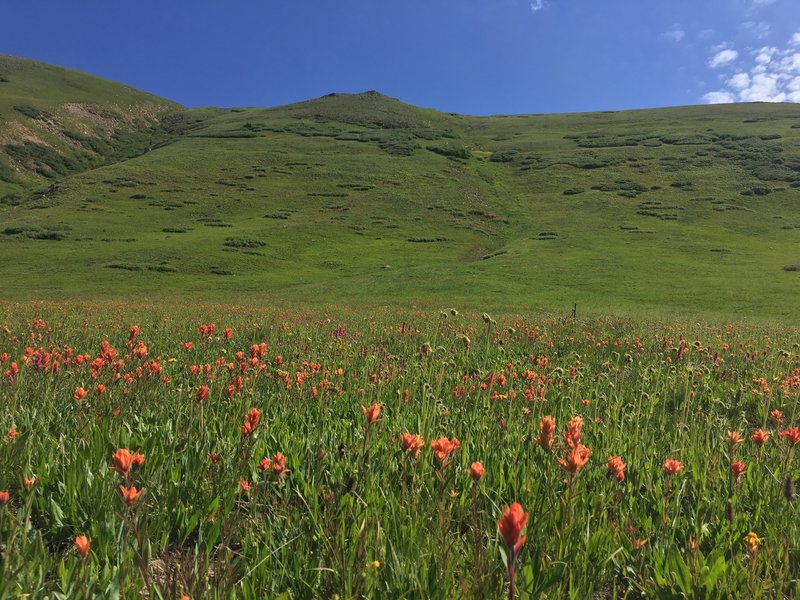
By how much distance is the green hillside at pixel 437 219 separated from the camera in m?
32.3

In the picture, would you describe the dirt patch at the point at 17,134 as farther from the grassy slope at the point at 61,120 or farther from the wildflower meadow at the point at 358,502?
the wildflower meadow at the point at 358,502

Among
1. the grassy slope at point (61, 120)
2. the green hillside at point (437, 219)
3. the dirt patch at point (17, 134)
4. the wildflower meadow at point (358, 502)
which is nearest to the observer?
the wildflower meadow at point (358, 502)

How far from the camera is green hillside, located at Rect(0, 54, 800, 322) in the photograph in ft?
106

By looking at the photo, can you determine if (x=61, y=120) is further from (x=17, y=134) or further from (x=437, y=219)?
(x=437, y=219)

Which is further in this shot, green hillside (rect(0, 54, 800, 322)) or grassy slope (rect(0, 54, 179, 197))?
grassy slope (rect(0, 54, 179, 197))

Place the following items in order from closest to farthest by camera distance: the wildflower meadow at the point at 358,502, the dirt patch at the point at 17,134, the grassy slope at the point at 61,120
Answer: the wildflower meadow at the point at 358,502
the grassy slope at the point at 61,120
the dirt patch at the point at 17,134

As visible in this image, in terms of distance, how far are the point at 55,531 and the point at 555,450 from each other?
277 cm

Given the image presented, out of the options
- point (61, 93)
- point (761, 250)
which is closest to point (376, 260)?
point (761, 250)

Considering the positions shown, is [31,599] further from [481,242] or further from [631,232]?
[631,232]

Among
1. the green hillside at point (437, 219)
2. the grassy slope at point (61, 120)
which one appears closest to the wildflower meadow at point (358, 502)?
the green hillside at point (437, 219)

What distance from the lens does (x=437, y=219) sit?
57.5m

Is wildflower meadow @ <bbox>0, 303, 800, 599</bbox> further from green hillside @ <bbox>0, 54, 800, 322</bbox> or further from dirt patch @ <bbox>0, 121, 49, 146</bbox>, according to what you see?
dirt patch @ <bbox>0, 121, 49, 146</bbox>

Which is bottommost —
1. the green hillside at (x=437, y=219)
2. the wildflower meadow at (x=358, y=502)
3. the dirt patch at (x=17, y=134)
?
the wildflower meadow at (x=358, y=502)

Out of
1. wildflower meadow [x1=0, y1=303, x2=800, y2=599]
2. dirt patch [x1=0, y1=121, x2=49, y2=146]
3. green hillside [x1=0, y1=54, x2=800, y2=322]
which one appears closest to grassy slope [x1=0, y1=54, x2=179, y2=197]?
dirt patch [x1=0, y1=121, x2=49, y2=146]
